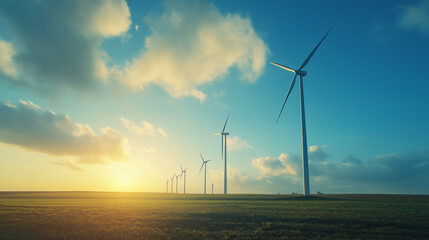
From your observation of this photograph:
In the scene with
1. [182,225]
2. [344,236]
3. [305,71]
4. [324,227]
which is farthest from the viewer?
[305,71]

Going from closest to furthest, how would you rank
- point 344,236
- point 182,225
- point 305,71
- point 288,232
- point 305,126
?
1. point 344,236
2. point 288,232
3. point 182,225
4. point 305,126
5. point 305,71

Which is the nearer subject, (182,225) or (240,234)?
(240,234)

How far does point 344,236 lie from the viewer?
59.4ft

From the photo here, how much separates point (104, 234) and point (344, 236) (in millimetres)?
18717

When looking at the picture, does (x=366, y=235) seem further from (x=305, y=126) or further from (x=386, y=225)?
(x=305, y=126)

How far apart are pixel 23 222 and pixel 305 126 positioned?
63311 millimetres

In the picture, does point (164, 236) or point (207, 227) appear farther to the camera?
point (207, 227)

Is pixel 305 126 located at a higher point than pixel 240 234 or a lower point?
higher

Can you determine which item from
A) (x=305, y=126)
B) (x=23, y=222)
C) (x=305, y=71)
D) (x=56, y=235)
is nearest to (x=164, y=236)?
(x=56, y=235)

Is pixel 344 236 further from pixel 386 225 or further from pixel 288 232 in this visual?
pixel 386 225

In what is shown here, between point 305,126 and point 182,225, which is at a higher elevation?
point 305,126

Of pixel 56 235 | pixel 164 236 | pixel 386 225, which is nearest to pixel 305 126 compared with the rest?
pixel 386 225

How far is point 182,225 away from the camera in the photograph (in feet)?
76.1

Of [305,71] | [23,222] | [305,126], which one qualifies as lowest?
[23,222]
